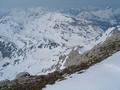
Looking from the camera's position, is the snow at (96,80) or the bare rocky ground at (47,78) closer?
the snow at (96,80)

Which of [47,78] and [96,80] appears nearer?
[96,80]

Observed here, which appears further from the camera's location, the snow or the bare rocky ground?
the bare rocky ground

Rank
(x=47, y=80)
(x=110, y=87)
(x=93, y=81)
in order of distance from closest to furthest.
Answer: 1. (x=110, y=87)
2. (x=93, y=81)
3. (x=47, y=80)

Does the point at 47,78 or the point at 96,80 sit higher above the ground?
the point at 47,78

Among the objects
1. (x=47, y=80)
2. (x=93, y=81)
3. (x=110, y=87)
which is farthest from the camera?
(x=47, y=80)

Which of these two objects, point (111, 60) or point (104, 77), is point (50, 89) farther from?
point (111, 60)

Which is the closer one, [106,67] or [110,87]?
[110,87]

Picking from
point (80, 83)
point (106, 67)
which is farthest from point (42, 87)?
point (106, 67)

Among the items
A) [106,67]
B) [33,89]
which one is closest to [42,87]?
[33,89]
